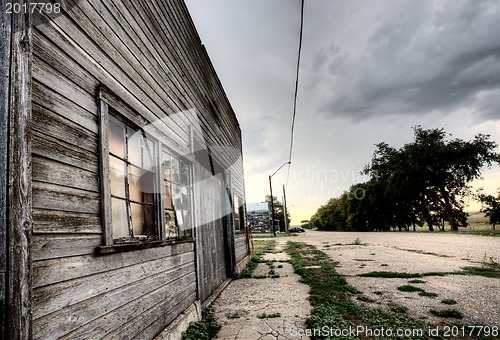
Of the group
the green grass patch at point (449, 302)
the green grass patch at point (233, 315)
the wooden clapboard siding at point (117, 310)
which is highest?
the wooden clapboard siding at point (117, 310)

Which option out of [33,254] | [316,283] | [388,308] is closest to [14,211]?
[33,254]

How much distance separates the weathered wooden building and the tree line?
34.6 metres

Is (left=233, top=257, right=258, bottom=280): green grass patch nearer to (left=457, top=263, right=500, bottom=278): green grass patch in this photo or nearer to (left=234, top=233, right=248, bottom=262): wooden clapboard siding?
(left=234, top=233, right=248, bottom=262): wooden clapboard siding

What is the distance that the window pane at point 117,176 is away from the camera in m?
2.64

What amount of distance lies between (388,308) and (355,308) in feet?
1.62

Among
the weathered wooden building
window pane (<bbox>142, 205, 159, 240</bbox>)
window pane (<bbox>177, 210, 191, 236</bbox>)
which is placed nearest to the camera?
the weathered wooden building

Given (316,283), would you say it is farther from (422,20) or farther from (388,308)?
(422,20)

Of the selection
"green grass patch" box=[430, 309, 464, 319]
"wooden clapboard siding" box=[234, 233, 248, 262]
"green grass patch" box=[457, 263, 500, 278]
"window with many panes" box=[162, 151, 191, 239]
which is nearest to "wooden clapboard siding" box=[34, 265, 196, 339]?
"window with many panes" box=[162, 151, 191, 239]

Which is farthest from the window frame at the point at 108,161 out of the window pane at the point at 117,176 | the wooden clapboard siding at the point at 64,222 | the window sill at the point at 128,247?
the window pane at the point at 117,176

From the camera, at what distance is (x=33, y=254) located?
1574 mm

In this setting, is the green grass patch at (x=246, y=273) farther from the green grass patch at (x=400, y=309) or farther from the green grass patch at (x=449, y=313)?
the green grass patch at (x=449, y=313)

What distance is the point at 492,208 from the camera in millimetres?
28891

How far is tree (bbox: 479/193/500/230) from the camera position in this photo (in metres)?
28.4

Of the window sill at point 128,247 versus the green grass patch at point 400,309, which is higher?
the window sill at point 128,247
